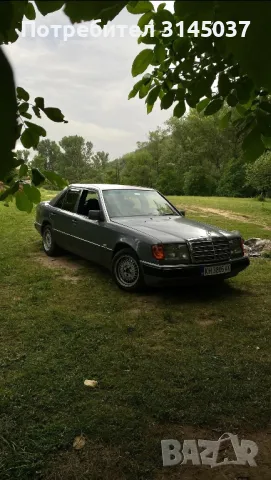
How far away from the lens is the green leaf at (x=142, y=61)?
1.66 metres

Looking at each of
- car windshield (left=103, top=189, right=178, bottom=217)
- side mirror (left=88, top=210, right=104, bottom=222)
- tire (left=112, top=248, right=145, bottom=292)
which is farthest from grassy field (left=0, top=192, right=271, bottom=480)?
car windshield (left=103, top=189, right=178, bottom=217)

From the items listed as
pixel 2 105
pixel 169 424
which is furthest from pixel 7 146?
pixel 169 424

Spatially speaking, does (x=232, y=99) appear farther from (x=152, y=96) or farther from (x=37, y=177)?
(x=37, y=177)

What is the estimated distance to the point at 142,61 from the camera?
5.56 ft

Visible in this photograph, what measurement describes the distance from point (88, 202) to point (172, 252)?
7.93 feet

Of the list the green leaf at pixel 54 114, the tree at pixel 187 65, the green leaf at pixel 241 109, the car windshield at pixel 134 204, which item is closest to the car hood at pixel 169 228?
the car windshield at pixel 134 204

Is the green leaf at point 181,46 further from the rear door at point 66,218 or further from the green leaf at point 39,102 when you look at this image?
the rear door at point 66,218

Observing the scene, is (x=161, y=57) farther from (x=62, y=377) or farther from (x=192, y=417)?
(x=62, y=377)

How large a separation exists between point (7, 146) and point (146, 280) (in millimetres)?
5251

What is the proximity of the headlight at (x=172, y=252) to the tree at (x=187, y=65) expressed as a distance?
322 centimetres

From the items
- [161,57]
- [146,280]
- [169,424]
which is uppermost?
[161,57]

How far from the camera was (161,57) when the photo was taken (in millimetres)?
1839

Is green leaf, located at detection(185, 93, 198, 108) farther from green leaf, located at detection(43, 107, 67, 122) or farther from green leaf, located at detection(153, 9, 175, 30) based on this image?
green leaf, located at detection(43, 107, 67, 122)

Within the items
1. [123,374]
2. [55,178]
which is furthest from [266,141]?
[123,374]
